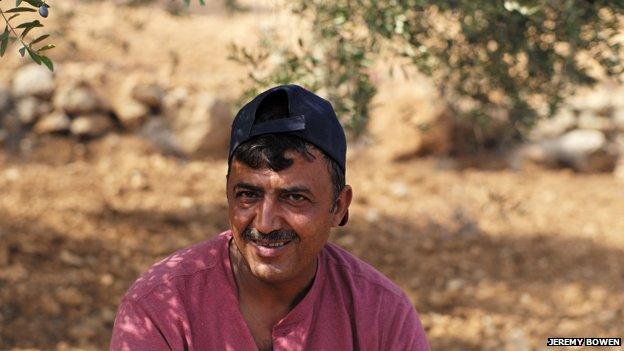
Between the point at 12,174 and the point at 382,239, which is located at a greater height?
the point at 12,174

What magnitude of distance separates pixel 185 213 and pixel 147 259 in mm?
1054

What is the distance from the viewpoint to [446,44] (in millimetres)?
4469

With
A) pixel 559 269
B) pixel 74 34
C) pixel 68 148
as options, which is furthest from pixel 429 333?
pixel 74 34

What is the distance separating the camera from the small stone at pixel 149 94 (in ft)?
31.1

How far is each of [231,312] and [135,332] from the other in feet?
1.01

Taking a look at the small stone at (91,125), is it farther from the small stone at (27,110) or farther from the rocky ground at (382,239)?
the small stone at (27,110)

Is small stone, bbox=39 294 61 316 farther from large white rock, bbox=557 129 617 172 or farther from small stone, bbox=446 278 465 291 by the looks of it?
large white rock, bbox=557 129 617 172

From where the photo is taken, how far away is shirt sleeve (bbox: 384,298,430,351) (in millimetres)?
2764

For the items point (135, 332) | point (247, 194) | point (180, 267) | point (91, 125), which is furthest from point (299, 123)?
point (91, 125)

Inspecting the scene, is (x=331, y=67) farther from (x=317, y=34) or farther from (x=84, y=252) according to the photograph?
(x=84, y=252)

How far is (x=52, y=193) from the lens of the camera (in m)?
7.79

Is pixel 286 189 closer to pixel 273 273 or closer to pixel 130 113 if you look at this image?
pixel 273 273

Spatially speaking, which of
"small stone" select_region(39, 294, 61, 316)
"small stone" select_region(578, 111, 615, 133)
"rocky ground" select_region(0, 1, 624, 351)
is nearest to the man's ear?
"rocky ground" select_region(0, 1, 624, 351)

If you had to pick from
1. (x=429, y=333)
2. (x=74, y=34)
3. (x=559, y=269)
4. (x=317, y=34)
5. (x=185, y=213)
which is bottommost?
(x=429, y=333)
